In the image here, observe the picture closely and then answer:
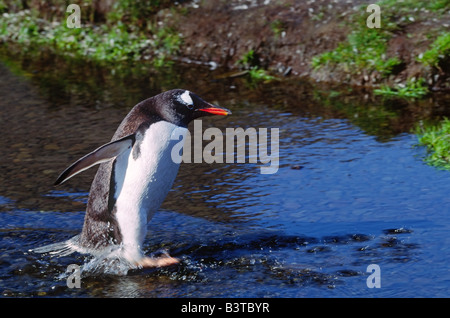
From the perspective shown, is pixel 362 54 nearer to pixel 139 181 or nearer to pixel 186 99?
pixel 186 99

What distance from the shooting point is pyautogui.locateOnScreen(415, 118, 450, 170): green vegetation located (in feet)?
17.9

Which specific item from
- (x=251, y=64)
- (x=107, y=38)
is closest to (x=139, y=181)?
(x=251, y=64)

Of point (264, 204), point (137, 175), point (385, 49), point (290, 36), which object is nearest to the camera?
point (137, 175)

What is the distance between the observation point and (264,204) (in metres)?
4.89

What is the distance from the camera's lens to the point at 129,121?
4.06 meters

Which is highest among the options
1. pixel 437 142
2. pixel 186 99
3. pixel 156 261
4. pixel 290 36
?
pixel 290 36

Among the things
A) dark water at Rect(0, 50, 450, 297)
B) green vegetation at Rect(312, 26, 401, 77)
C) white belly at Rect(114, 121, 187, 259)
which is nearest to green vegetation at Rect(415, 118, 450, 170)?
dark water at Rect(0, 50, 450, 297)

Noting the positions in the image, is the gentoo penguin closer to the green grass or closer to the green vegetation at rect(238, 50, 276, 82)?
the green grass

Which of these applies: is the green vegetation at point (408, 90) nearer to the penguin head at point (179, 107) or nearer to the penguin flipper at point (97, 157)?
the penguin head at point (179, 107)

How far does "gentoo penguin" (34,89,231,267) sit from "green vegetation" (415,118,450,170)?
207 cm

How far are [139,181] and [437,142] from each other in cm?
258

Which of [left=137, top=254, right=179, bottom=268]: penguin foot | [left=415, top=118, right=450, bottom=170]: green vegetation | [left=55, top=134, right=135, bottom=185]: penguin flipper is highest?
[left=55, top=134, right=135, bottom=185]: penguin flipper

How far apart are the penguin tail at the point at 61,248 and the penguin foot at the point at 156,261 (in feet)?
1.30

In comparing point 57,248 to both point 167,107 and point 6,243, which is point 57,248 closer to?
point 6,243
